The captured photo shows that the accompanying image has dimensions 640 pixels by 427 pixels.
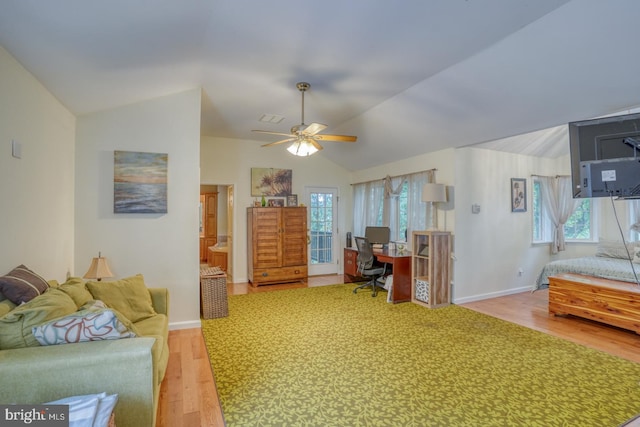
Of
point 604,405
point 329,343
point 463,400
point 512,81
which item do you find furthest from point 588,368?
point 512,81

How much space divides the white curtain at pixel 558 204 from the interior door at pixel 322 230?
4067 mm

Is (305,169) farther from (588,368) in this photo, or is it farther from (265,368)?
(588,368)

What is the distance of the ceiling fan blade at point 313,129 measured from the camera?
11.0 feet

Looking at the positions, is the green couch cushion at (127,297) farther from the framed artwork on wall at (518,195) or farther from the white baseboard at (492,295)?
the framed artwork on wall at (518,195)

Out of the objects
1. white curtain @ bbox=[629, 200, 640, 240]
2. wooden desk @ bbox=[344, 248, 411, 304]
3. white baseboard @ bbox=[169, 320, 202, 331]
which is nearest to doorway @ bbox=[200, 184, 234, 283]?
white baseboard @ bbox=[169, 320, 202, 331]

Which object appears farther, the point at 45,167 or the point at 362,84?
the point at 362,84

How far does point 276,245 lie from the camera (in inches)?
241

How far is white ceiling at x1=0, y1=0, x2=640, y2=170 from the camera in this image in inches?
85.8

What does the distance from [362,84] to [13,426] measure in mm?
3784

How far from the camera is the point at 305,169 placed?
273 inches

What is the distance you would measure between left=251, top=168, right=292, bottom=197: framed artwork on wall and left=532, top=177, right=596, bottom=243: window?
4.69 metres

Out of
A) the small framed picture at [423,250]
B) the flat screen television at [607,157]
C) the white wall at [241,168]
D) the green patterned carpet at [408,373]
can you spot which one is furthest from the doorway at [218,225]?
the flat screen television at [607,157]

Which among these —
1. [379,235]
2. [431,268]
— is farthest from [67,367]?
[379,235]

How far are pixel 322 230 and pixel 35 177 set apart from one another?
16.9 feet
